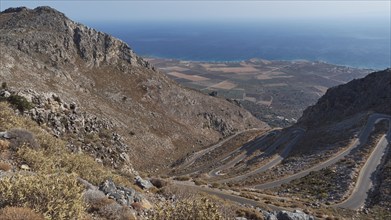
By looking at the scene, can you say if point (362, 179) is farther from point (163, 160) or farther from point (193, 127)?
point (193, 127)

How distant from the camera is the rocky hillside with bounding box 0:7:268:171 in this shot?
63625mm

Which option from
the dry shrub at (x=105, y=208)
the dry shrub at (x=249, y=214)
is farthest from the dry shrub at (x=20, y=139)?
the dry shrub at (x=249, y=214)

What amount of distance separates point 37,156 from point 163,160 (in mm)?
54926

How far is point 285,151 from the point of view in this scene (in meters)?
68.4

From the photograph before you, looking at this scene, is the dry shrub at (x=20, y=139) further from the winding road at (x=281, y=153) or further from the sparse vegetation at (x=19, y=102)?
the winding road at (x=281, y=153)

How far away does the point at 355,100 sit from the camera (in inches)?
3440

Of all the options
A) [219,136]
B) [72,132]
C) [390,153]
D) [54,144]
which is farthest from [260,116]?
[54,144]

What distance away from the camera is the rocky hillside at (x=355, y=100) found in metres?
80.1

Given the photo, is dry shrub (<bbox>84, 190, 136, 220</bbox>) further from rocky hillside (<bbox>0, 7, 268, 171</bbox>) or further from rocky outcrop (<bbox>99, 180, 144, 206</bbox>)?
rocky hillside (<bbox>0, 7, 268, 171</bbox>)

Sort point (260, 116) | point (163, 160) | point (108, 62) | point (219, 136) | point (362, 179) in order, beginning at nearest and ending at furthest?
point (362, 179) → point (163, 160) → point (108, 62) → point (219, 136) → point (260, 116)

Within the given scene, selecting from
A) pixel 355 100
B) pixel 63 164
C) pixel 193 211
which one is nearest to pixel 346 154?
pixel 355 100

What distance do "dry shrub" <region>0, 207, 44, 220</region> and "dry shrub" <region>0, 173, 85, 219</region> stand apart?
318 millimetres

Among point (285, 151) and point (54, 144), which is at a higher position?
point (54, 144)

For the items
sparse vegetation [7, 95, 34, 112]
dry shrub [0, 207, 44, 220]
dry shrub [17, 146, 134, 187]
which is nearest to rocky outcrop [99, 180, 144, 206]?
dry shrub [17, 146, 134, 187]
